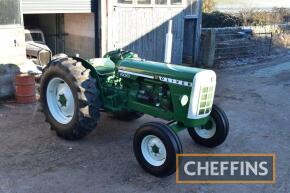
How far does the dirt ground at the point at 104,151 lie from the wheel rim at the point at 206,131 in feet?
0.64

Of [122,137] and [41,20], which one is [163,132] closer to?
[122,137]

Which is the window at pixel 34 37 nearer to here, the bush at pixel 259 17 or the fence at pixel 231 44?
the fence at pixel 231 44

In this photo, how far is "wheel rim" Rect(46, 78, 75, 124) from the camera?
5.64m

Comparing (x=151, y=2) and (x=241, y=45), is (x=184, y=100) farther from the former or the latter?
(x=241, y=45)

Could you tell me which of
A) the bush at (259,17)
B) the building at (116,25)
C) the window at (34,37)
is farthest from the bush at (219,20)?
the window at (34,37)

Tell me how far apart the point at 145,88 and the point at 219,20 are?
46.1ft

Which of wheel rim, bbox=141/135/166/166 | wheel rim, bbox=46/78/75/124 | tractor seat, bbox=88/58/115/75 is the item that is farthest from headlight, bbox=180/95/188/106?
wheel rim, bbox=46/78/75/124

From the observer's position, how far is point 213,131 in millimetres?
5422

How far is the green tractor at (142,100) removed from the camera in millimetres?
4625

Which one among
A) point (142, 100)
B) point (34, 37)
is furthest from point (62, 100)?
point (34, 37)

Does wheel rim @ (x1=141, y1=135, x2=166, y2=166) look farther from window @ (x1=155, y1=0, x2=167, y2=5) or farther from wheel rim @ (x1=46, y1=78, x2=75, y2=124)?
window @ (x1=155, y1=0, x2=167, y2=5)

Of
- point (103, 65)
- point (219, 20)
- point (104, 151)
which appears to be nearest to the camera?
point (104, 151)

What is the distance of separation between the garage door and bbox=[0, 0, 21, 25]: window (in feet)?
1.30

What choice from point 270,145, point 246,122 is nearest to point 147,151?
point 270,145
